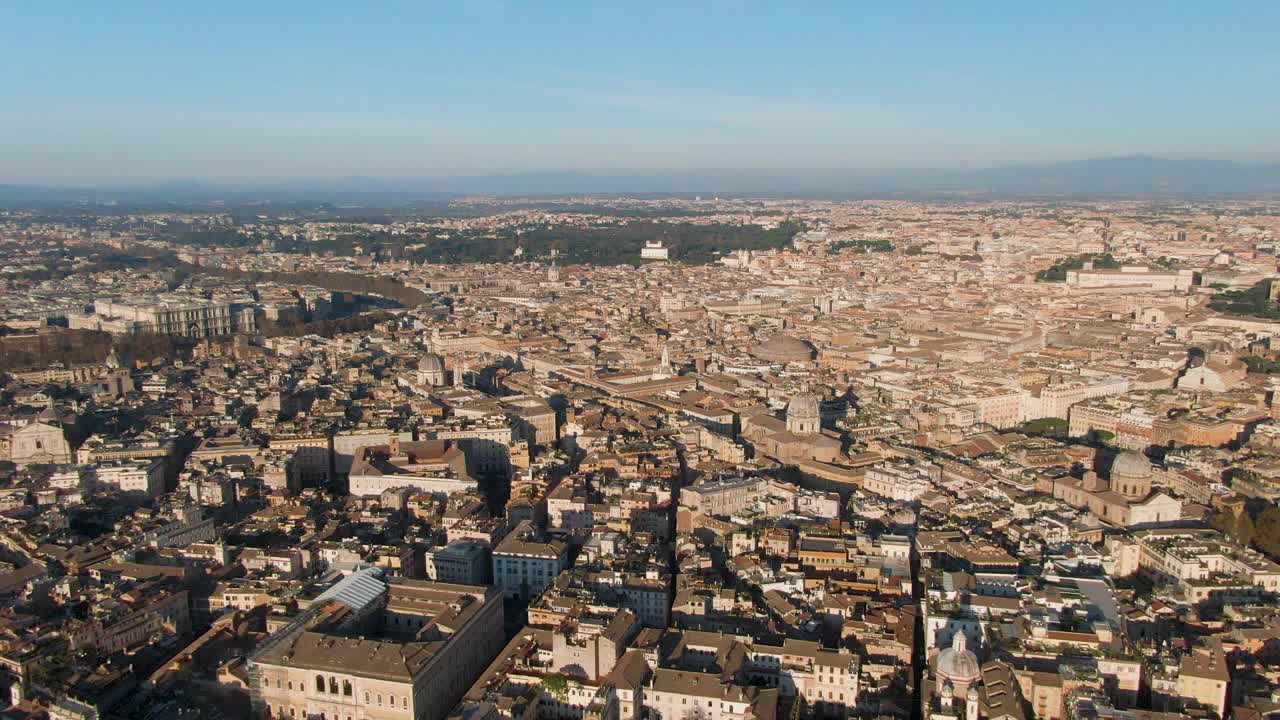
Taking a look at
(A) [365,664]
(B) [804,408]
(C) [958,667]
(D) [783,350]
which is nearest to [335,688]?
(A) [365,664]

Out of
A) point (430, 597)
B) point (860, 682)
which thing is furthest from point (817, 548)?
point (430, 597)

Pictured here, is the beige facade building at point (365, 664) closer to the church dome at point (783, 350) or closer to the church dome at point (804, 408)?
the church dome at point (804, 408)

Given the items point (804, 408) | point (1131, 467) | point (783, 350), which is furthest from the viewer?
point (783, 350)

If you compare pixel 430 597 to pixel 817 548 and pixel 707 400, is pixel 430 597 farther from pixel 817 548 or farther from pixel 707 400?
pixel 707 400

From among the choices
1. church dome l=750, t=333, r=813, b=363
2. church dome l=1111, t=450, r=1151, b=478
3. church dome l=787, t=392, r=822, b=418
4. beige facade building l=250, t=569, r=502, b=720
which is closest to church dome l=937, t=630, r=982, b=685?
beige facade building l=250, t=569, r=502, b=720

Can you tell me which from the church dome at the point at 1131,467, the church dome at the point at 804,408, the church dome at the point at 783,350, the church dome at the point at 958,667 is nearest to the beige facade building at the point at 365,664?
the church dome at the point at 958,667

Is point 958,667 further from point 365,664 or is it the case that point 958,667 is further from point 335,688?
point 335,688
